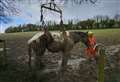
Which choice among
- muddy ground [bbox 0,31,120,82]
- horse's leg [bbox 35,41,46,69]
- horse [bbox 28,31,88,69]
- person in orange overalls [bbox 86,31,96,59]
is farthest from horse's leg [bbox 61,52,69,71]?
person in orange overalls [bbox 86,31,96,59]

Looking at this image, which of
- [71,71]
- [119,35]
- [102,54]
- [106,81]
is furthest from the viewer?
[119,35]

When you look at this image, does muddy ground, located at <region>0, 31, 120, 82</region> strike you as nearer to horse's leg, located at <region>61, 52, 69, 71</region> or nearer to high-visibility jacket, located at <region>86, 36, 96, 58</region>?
horse's leg, located at <region>61, 52, 69, 71</region>

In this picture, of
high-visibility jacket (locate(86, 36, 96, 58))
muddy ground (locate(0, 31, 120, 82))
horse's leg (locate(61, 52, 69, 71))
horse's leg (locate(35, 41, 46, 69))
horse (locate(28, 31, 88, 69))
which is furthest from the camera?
high-visibility jacket (locate(86, 36, 96, 58))

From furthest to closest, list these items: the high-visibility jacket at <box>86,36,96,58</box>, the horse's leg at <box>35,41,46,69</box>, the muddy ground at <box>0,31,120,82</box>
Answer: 1. the high-visibility jacket at <box>86,36,96,58</box>
2. the horse's leg at <box>35,41,46,69</box>
3. the muddy ground at <box>0,31,120,82</box>

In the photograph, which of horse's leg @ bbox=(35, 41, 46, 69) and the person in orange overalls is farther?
the person in orange overalls

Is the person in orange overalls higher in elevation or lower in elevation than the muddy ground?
higher

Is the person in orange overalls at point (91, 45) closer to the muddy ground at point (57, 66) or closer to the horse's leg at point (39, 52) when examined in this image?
the muddy ground at point (57, 66)

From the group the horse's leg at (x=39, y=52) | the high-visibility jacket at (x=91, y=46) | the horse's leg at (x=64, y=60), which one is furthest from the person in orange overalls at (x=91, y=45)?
the horse's leg at (x=39, y=52)

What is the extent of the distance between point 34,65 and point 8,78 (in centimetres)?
113

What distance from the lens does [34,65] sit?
49.9 ft

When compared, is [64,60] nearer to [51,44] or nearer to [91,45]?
[51,44]

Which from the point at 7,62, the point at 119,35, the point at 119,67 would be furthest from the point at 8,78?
the point at 119,35

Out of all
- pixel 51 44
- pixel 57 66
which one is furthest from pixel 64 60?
pixel 57 66

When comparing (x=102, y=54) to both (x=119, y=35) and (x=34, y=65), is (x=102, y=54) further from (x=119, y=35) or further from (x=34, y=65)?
(x=119, y=35)
